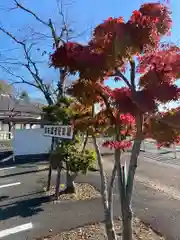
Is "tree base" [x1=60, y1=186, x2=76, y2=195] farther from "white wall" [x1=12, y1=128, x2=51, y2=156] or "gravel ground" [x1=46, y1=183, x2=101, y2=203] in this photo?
"white wall" [x1=12, y1=128, x2=51, y2=156]

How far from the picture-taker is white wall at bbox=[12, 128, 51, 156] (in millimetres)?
12170

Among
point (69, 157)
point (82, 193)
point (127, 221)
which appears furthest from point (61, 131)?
point (127, 221)

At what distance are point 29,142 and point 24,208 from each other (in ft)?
25.3

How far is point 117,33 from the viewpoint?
2.32 meters

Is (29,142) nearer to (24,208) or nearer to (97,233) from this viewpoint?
(24,208)

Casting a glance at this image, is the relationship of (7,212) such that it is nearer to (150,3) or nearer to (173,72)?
(173,72)

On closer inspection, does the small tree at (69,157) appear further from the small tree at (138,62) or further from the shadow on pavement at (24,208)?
the small tree at (138,62)

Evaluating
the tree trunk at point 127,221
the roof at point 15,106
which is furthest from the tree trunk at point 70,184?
the roof at point 15,106

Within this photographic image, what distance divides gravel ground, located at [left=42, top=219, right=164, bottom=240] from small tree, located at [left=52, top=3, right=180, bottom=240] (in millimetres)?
1415

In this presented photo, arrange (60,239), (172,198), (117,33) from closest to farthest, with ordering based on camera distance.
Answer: (117,33), (60,239), (172,198)

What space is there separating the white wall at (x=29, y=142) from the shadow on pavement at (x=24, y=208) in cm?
694

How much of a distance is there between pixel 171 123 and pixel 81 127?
1.55 metres

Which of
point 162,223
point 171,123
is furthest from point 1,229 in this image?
point 171,123

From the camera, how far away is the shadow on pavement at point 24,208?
467cm
